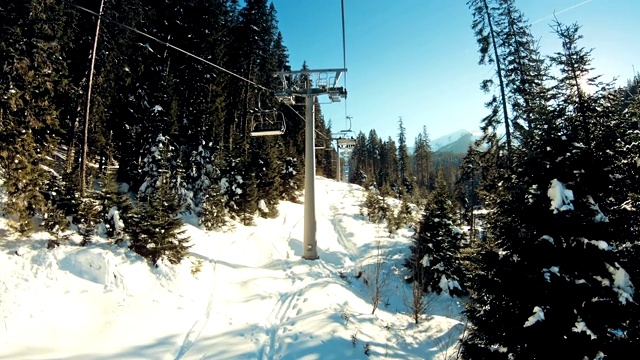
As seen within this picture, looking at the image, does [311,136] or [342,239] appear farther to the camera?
[342,239]

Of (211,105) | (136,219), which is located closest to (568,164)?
(136,219)

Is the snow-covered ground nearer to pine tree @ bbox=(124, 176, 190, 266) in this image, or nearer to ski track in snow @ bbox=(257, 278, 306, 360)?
ski track in snow @ bbox=(257, 278, 306, 360)

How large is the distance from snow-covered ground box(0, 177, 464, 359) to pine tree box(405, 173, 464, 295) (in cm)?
539

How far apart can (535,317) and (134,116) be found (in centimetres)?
2319

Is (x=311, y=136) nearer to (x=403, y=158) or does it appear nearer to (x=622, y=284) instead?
(x=622, y=284)

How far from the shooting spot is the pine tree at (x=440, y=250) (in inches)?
665

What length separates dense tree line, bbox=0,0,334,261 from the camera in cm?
869

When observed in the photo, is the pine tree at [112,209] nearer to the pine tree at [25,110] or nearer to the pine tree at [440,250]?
the pine tree at [25,110]

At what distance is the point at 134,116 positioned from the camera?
20.5 m

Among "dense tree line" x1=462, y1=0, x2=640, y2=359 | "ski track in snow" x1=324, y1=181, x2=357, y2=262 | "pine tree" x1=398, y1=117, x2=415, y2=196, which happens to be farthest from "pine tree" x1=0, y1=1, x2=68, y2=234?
"pine tree" x1=398, y1=117, x2=415, y2=196

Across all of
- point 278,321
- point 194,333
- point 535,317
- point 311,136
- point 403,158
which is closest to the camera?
point 535,317

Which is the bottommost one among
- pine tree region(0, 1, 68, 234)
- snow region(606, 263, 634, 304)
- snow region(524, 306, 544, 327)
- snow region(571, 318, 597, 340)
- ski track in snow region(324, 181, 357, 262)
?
ski track in snow region(324, 181, 357, 262)

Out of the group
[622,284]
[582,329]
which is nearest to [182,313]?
[582,329]

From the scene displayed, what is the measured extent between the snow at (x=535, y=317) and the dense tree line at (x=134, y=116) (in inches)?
347
